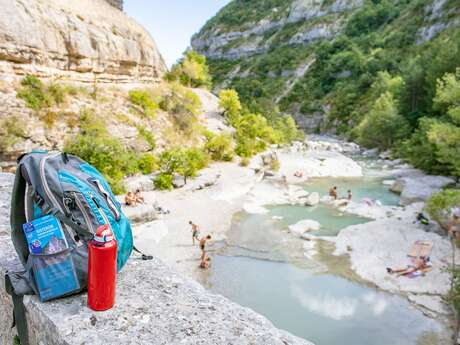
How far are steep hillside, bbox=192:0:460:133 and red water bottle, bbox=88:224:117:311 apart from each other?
1389 inches

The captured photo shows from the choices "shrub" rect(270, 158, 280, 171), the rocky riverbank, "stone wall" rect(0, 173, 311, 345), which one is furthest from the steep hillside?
"stone wall" rect(0, 173, 311, 345)

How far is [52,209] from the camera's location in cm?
228

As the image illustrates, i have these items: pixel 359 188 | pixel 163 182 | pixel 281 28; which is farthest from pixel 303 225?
pixel 281 28

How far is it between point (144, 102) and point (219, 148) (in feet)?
27.3

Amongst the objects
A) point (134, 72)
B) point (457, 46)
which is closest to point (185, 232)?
point (134, 72)

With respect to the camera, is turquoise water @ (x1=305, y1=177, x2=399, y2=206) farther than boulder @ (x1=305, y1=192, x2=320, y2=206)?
Yes

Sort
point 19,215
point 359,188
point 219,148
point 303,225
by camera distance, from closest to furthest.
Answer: point 19,215, point 303,225, point 359,188, point 219,148

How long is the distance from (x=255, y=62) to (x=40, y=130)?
10642 cm

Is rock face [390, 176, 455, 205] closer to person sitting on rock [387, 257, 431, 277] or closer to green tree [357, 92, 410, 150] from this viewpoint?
person sitting on rock [387, 257, 431, 277]

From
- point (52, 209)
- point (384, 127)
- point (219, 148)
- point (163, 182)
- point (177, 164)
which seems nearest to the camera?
point (52, 209)

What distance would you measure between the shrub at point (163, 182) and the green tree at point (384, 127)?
28.2 metres

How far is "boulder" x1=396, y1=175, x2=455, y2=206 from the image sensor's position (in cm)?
2145

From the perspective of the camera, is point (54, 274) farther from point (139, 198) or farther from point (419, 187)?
point (419, 187)

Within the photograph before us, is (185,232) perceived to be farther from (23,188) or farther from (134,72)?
(134,72)
